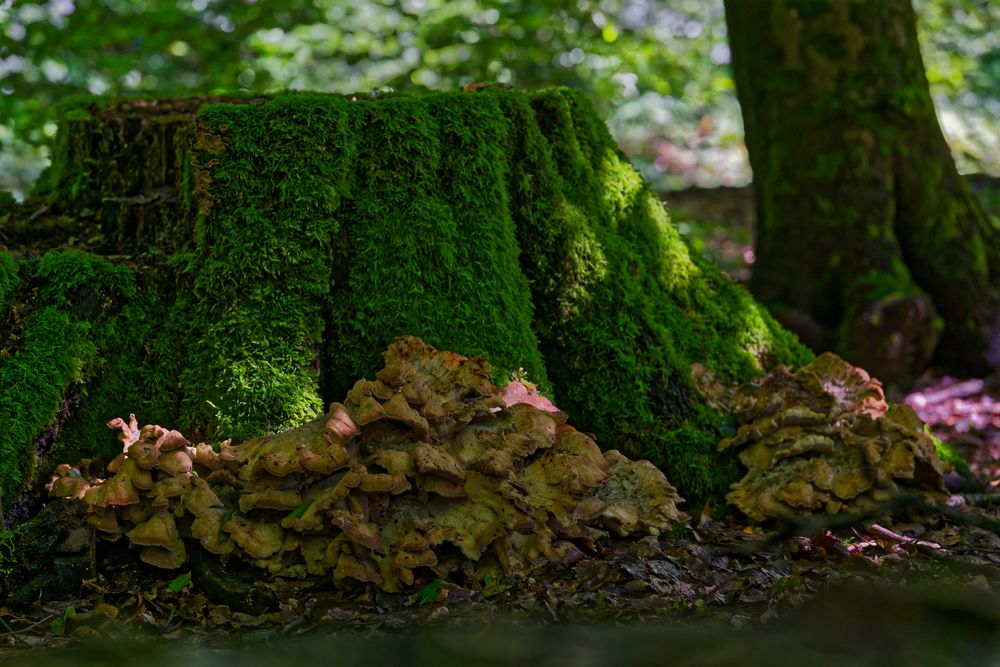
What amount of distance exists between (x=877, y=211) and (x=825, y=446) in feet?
14.6

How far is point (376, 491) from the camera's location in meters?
3.74

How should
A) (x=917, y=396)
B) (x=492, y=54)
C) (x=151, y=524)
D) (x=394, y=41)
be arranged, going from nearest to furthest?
(x=151, y=524)
(x=917, y=396)
(x=492, y=54)
(x=394, y=41)

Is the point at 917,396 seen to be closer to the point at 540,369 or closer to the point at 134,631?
the point at 540,369

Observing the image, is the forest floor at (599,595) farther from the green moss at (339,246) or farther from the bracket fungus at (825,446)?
the green moss at (339,246)

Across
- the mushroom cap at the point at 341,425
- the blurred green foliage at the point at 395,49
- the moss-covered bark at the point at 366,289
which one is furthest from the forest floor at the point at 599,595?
the blurred green foliage at the point at 395,49

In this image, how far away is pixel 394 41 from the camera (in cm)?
1341

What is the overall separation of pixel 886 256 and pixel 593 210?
4229mm

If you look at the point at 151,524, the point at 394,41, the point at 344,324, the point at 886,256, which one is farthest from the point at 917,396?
the point at 394,41

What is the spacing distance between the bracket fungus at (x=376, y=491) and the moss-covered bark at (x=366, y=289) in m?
0.61

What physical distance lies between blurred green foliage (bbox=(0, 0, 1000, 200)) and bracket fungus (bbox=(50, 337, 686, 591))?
16.7ft

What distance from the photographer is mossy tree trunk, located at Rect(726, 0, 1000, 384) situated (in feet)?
27.4

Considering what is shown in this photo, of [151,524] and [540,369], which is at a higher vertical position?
[540,369]

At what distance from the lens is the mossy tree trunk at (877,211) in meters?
8.34

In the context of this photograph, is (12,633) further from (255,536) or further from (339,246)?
(339,246)
